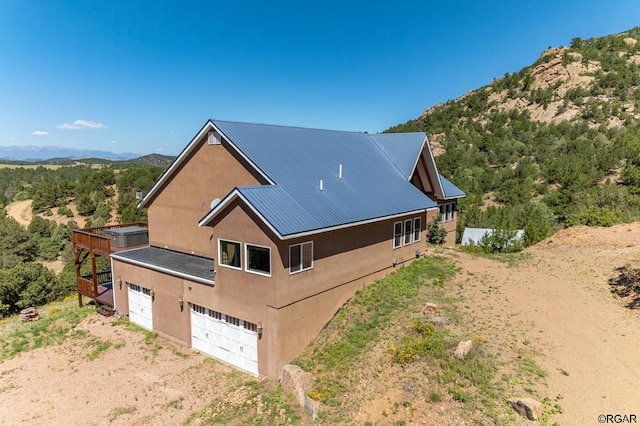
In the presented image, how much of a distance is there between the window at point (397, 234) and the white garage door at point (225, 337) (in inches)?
357

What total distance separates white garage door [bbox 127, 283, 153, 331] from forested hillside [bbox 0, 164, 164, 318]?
625 inches

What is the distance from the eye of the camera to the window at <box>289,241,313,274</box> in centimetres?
1407

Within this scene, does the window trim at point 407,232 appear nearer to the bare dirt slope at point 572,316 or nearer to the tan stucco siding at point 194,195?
the bare dirt slope at point 572,316

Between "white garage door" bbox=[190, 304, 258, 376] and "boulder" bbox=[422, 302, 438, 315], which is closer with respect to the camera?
"white garage door" bbox=[190, 304, 258, 376]

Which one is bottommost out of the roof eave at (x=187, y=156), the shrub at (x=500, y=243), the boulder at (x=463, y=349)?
the boulder at (x=463, y=349)

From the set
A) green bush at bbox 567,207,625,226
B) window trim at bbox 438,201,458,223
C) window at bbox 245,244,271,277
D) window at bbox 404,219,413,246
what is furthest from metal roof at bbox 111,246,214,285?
green bush at bbox 567,207,625,226

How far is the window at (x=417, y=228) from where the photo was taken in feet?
71.5

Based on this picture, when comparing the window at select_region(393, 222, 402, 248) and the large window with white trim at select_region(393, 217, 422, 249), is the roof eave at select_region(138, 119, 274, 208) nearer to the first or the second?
the window at select_region(393, 222, 402, 248)

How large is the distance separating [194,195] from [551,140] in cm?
5541

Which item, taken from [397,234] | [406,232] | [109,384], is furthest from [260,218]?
[406,232]

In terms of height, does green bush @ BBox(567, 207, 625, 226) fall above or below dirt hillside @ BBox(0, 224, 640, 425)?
above

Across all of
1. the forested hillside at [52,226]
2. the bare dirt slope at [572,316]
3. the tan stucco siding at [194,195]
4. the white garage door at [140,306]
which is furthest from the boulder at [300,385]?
the forested hillside at [52,226]

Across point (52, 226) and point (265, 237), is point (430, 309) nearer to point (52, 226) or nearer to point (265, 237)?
point (265, 237)

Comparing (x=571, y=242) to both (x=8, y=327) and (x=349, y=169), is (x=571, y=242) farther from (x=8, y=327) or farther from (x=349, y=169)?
(x=8, y=327)
